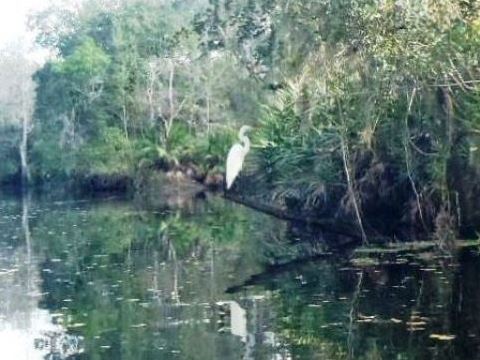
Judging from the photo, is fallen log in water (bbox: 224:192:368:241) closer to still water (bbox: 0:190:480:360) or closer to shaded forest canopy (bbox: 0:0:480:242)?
shaded forest canopy (bbox: 0:0:480:242)

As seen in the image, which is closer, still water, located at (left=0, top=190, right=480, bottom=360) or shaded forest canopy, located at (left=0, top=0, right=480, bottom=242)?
still water, located at (left=0, top=190, right=480, bottom=360)

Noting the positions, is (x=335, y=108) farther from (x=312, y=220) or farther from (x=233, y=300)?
(x=233, y=300)

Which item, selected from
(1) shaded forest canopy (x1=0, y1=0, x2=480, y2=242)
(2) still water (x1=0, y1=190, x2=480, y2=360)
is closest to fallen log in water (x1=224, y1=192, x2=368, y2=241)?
(1) shaded forest canopy (x1=0, y1=0, x2=480, y2=242)

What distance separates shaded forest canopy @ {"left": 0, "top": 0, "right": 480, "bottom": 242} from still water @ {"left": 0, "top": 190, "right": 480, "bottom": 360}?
4.39 ft

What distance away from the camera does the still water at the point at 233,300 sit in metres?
9.58

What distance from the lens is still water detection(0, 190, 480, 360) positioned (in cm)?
958

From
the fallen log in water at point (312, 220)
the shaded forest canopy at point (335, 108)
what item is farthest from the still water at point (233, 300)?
the shaded forest canopy at point (335, 108)

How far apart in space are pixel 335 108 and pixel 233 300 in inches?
298

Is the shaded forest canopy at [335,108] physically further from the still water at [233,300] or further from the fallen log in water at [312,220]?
the still water at [233,300]

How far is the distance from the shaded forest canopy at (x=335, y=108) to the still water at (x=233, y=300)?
4.39ft

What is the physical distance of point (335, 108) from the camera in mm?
18844

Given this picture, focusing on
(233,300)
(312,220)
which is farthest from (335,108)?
(233,300)

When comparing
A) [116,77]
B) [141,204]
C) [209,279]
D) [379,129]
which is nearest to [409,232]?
[379,129]

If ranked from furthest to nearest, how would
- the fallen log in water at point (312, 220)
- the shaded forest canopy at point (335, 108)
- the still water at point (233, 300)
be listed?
the fallen log in water at point (312, 220)
the shaded forest canopy at point (335, 108)
the still water at point (233, 300)
